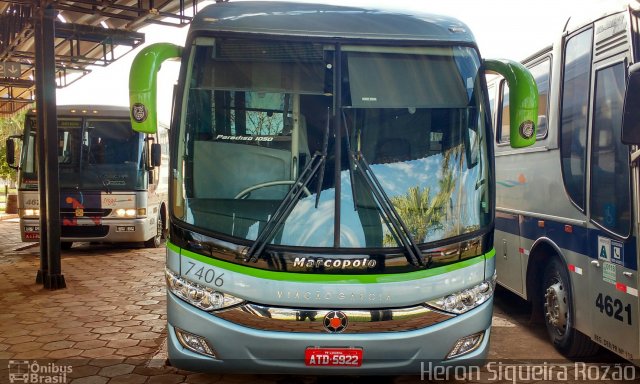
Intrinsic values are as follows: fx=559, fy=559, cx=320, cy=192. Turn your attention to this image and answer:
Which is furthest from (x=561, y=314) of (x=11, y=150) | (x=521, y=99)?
(x=11, y=150)

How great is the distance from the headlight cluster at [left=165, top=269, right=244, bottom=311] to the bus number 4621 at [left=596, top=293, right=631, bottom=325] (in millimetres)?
2706

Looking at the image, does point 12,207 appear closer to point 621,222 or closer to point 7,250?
point 7,250

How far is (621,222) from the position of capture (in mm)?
3965

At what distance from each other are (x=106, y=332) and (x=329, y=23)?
3.88m

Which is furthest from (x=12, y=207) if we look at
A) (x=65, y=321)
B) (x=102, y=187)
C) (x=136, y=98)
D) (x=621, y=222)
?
(x=621, y=222)

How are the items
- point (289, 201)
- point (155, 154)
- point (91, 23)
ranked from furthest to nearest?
point (91, 23), point (155, 154), point (289, 201)

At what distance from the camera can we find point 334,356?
11.1ft

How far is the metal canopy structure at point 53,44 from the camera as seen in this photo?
Answer: 7.51m

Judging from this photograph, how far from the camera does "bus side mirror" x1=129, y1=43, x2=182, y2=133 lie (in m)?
3.71

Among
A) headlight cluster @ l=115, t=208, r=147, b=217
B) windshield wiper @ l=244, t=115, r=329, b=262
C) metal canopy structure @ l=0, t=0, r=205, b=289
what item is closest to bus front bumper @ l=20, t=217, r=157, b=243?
headlight cluster @ l=115, t=208, r=147, b=217

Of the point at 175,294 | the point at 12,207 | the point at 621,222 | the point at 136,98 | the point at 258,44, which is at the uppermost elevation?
the point at 258,44

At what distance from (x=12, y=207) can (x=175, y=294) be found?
21285mm

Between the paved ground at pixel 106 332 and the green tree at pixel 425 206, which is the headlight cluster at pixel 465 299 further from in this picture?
the paved ground at pixel 106 332

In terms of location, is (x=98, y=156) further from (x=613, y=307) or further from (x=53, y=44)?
(x=613, y=307)
